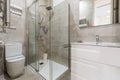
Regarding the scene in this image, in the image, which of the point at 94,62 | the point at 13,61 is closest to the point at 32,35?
the point at 13,61

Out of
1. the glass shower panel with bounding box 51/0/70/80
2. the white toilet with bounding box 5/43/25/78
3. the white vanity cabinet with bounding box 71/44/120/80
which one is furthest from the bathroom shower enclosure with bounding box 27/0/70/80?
the white toilet with bounding box 5/43/25/78

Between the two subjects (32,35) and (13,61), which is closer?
(13,61)

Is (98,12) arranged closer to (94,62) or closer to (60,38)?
(94,62)

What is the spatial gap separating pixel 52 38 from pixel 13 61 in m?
1.01

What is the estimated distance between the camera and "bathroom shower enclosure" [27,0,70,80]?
7.11 feet

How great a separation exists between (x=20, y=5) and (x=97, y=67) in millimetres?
2805

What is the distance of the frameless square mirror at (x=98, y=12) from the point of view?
1479 millimetres

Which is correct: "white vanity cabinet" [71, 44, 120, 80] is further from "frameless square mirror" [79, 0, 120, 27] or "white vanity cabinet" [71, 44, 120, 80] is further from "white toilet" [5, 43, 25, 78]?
"white toilet" [5, 43, 25, 78]

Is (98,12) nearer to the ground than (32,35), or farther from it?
farther from it

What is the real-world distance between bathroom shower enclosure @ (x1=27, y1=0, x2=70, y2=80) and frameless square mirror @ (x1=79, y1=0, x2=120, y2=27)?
0.39 meters

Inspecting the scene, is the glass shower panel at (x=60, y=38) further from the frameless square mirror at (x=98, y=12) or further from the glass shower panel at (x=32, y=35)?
the glass shower panel at (x=32, y=35)

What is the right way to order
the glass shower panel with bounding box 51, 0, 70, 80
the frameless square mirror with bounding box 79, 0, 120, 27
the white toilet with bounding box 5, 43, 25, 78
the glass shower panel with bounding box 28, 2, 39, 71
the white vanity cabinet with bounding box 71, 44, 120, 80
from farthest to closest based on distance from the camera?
the glass shower panel with bounding box 28, 2, 39, 71 < the white toilet with bounding box 5, 43, 25, 78 < the glass shower panel with bounding box 51, 0, 70, 80 < the frameless square mirror with bounding box 79, 0, 120, 27 < the white vanity cabinet with bounding box 71, 44, 120, 80

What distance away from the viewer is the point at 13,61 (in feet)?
7.89

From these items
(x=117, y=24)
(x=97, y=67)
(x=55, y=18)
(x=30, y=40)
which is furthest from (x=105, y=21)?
(x=30, y=40)
